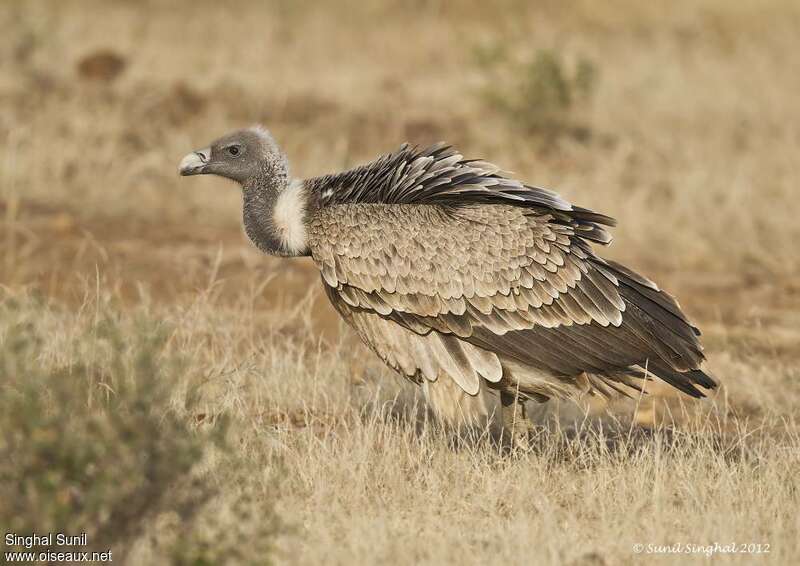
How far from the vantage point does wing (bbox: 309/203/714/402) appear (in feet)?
20.5

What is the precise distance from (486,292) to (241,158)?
5.33 ft

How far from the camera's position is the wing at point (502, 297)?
6254mm

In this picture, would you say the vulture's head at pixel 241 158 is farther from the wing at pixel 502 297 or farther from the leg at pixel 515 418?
the leg at pixel 515 418

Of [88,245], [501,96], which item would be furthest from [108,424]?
[501,96]

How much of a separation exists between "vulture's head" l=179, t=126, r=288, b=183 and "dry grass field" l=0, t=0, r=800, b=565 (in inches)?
35.3

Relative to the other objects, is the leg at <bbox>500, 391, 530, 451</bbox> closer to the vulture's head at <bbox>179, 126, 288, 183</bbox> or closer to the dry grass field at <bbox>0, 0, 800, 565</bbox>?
the dry grass field at <bbox>0, 0, 800, 565</bbox>

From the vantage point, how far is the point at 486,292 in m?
6.29

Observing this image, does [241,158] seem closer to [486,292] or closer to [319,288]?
[486,292]

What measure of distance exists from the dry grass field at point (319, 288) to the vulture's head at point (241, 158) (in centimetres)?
90

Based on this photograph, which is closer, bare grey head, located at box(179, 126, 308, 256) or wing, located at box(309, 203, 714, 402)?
wing, located at box(309, 203, 714, 402)

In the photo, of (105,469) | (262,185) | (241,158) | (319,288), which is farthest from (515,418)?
(319,288)

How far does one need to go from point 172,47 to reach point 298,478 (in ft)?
41.5

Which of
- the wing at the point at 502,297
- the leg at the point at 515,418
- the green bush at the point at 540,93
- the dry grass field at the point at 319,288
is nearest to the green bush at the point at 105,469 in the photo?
the dry grass field at the point at 319,288

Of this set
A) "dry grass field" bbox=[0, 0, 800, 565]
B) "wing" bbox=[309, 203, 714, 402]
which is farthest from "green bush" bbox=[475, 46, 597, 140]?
"wing" bbox=[309, 203, 714, 402]
